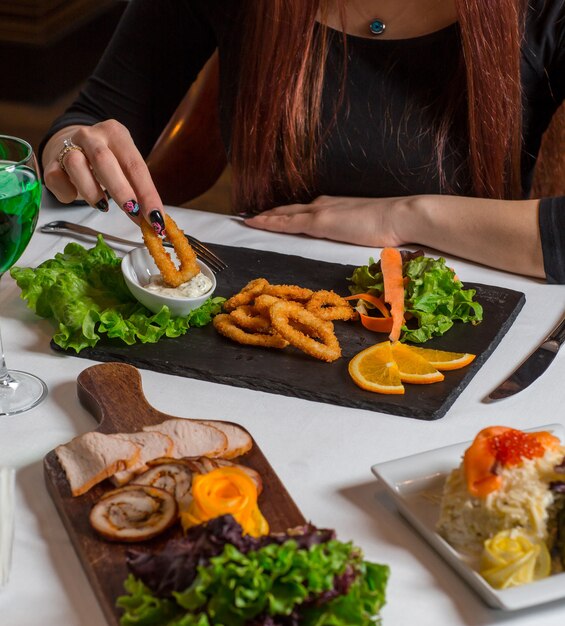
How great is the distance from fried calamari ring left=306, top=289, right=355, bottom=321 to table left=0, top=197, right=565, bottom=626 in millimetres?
175

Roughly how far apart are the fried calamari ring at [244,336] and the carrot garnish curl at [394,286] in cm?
19

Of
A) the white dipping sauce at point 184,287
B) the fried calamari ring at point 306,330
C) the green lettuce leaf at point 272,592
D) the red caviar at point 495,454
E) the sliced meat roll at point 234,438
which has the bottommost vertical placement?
the white dipping sauce at point 184,287

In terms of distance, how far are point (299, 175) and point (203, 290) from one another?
713 millimetres

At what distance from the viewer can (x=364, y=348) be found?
5.11 ft

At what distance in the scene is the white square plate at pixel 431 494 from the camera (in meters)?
0.96

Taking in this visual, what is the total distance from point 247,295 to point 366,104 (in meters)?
0.80

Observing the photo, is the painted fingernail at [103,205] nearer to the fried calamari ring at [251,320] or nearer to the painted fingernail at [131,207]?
the painted fingernail at [131,207]

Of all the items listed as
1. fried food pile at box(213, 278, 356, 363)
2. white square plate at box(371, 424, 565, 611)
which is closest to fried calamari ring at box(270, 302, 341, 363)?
fried food pile at box(213, 278, 356, 363)

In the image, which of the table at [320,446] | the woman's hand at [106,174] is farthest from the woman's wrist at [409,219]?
the woman's hand at [106,174]

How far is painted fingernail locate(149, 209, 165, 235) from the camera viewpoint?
1.63m

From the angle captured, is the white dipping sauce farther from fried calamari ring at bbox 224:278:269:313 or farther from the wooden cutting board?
the wooden cutting board

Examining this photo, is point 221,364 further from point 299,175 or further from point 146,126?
point 146,126

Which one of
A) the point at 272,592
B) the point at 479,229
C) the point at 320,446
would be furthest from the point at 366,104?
the point at 272,592

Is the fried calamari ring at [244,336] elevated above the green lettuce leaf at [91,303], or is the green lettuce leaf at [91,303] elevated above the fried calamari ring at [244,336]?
the fried calamari ring at [244,336]
